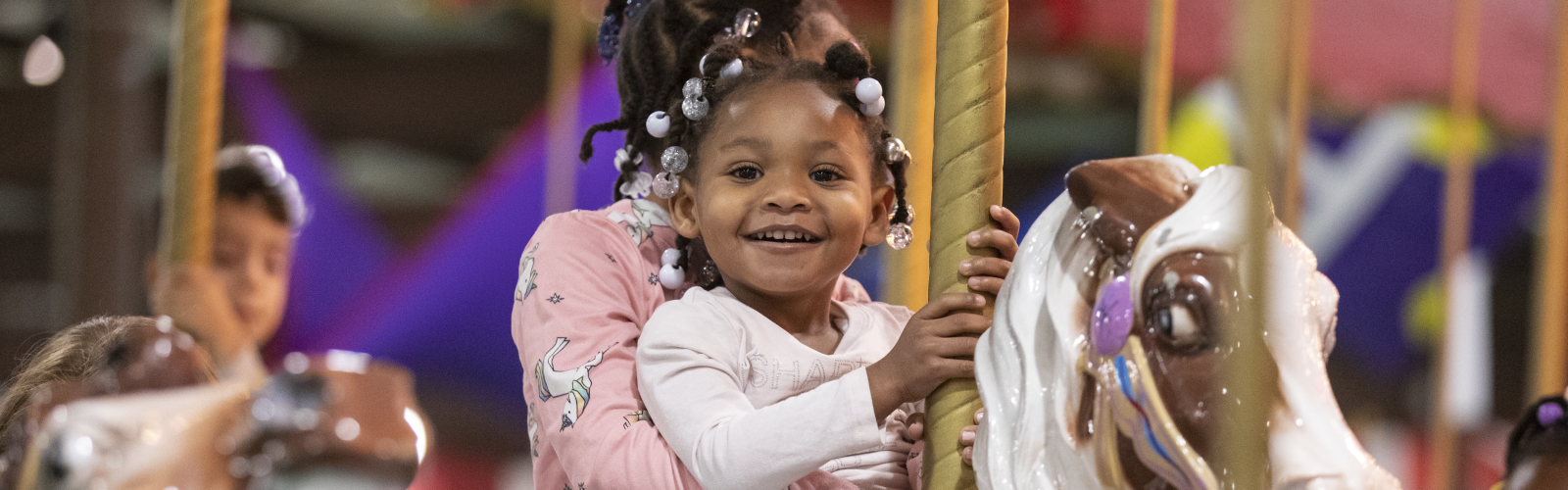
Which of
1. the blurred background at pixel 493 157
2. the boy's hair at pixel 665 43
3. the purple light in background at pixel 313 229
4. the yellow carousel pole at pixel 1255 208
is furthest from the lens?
the purple light in background at pixel 313 229

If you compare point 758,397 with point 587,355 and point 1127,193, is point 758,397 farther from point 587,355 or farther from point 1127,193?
point 1127,193

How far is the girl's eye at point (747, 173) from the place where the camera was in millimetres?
875

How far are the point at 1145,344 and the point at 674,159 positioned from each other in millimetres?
442

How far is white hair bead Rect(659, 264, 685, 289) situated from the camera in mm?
1011

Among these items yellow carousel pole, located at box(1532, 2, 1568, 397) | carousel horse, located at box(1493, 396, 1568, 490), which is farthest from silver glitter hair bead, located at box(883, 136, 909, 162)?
yellow carousel pole, located at box(1532, 2, 1568, 397)

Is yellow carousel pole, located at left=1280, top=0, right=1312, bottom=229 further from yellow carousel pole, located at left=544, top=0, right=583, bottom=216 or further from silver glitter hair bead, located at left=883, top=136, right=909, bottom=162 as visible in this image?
Result: yellow carousel pole, located at left=544, top=0, right=583, bottom=216

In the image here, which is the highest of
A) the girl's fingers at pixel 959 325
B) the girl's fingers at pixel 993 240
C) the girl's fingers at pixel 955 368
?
the girl's fingers at pixel 993 240

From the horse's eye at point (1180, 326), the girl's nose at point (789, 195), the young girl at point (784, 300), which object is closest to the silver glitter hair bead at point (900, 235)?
the young girl at point (784, 300)

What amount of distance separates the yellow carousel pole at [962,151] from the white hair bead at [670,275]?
0.33 m

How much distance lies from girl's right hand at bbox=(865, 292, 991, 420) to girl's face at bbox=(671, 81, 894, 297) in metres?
0.15

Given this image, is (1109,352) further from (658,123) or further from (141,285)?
(141,285)

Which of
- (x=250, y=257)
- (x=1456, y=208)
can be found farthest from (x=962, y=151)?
(x=250, y=257)

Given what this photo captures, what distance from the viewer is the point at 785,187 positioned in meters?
0.85

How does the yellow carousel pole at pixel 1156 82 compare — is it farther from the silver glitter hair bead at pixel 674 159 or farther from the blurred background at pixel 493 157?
the blurred background at pixel 493 157
